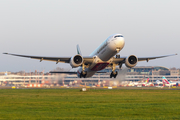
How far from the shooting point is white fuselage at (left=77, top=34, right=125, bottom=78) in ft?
137

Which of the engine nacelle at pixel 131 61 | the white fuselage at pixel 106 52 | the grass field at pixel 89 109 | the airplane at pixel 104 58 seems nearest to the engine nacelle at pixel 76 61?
the airplane at pixel 104 58

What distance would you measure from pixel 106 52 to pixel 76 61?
629cm

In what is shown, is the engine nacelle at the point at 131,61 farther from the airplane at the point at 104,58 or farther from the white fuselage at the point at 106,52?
the white fuselage at the point at 106,52

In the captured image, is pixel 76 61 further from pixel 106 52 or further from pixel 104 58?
pixel 106 52

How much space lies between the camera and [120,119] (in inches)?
712

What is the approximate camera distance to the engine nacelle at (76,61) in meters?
47.4

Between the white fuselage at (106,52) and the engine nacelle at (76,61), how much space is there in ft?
8.11

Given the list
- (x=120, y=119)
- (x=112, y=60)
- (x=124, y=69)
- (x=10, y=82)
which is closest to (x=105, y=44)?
(x=112, y=60)

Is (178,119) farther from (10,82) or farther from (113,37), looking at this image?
(10,82)

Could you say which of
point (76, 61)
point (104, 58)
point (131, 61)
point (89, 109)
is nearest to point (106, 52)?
point (104, 58)

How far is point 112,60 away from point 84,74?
587cm

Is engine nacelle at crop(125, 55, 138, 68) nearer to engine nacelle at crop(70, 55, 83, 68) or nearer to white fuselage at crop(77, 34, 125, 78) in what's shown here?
white fuselage at crop(77, 34, 125, 78)

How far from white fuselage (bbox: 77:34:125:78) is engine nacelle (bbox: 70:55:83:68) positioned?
2472 millimetres

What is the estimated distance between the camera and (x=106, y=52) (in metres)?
44.4
